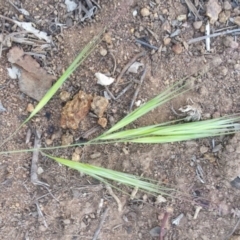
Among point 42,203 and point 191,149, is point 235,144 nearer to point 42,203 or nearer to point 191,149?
point 191,149

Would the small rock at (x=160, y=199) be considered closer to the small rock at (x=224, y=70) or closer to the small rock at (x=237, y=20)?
the small rock at (x=224, y=70)

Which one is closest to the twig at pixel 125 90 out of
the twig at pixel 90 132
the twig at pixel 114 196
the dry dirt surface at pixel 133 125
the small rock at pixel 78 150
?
the dry dirt surface at pixel 133 125

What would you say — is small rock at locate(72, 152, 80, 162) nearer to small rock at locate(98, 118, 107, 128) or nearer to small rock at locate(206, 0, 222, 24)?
small rock at locate(98, 118, 107, 128)

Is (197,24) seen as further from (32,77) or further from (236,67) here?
(32,77)

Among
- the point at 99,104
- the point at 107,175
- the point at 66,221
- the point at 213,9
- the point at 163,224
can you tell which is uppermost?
the point at 213,9

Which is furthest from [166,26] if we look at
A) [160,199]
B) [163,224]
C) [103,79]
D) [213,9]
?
[163,224]
